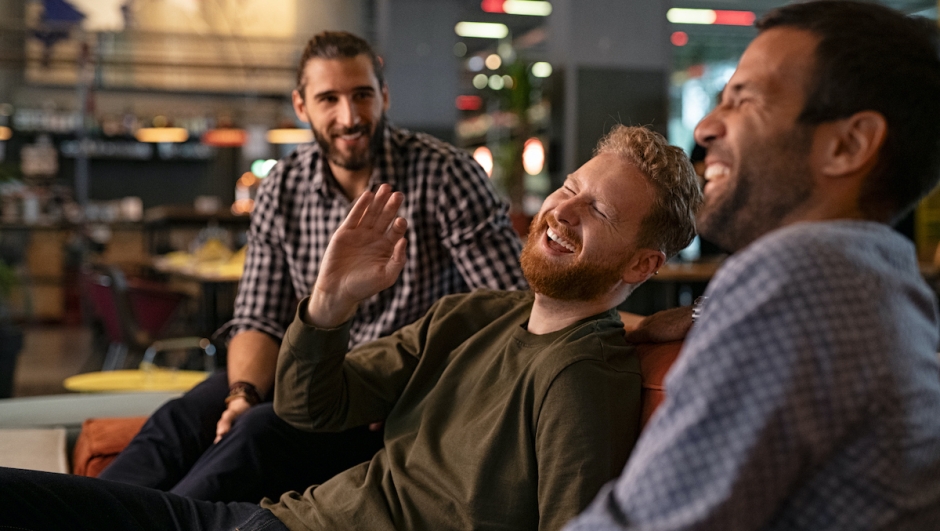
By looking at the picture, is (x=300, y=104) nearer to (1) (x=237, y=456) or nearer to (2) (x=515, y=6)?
(1) (x=237, y=456)

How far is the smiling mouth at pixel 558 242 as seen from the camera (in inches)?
62.5

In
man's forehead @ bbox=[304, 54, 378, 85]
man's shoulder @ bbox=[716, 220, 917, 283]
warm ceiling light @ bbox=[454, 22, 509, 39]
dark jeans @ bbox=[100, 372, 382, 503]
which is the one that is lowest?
dark jeans @ bbox=[100, 372, 382, 503]

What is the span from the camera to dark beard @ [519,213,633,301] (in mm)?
1574

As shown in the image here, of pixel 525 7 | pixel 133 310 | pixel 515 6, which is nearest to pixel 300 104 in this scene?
pixel 133 310

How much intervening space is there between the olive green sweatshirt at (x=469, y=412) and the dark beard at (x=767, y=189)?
47 cm

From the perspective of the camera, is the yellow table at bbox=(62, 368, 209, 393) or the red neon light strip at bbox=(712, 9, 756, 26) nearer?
the yellow table at bbox=(62, 368, 209, 393)

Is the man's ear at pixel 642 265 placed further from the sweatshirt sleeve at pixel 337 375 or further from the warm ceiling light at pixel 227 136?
the warm ceiling light at pixel 227 136

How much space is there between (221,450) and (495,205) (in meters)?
0.96

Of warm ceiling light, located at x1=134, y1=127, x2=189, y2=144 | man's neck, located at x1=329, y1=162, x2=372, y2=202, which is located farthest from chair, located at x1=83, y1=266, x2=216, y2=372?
warm ceiling light, located at x1=134, y1=127, x2=189, y2=144

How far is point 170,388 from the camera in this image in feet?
11.8

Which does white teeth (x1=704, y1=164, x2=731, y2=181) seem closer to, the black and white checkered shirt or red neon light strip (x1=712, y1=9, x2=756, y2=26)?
the black and white checkered shirt

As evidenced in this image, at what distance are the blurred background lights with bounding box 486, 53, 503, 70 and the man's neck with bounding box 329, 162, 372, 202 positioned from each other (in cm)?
1395

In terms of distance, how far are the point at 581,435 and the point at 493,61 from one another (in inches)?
629

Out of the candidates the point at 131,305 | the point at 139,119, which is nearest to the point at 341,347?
the point at 131,305
